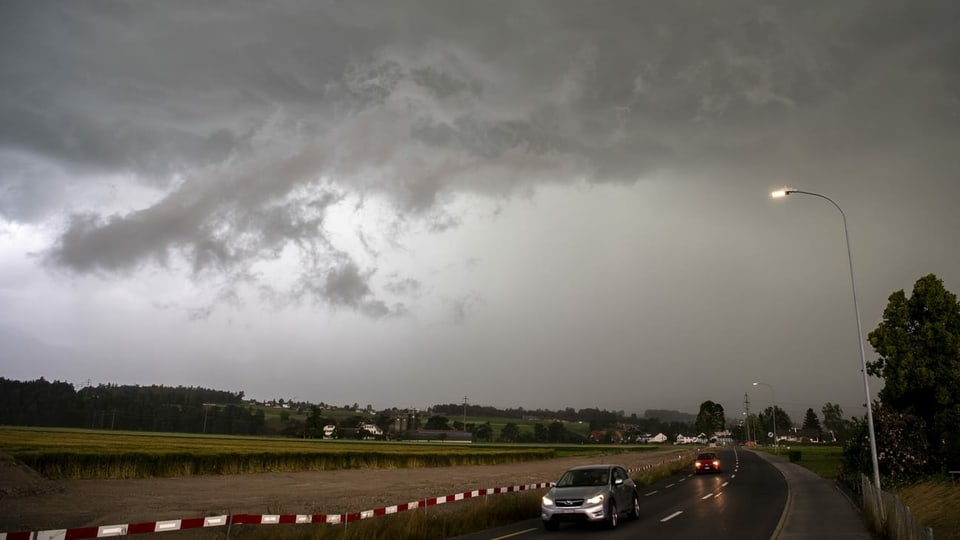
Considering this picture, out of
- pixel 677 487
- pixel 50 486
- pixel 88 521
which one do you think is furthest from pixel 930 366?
pixel 50 486

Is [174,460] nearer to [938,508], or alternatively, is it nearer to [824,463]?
[938,508]

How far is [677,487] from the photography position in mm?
31828

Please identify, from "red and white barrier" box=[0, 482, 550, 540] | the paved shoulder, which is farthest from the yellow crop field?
the paved shoulder

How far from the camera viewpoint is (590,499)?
15.7 m

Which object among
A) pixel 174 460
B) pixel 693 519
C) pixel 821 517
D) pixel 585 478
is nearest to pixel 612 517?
pixel 585 478

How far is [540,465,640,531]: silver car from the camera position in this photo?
15.6 meters

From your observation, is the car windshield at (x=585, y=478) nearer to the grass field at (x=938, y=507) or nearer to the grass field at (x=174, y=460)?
the grass field at (x=938, y=507)

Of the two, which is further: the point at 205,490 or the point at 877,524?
the point at 205,490

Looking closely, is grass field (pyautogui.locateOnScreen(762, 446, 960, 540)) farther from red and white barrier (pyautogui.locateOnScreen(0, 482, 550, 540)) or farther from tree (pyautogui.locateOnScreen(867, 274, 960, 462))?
red and white barrier (pyautogui.locateOnScreen(0, 482, 550, 540))

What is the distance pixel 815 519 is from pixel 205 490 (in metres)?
30.3

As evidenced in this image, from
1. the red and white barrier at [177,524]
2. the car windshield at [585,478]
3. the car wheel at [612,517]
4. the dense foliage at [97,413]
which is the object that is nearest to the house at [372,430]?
the dense foliage at [97,413]

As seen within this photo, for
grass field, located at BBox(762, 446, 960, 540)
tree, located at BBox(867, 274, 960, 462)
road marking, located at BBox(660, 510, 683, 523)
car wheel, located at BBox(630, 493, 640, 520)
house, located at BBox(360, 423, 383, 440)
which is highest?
tree, located at BBox(867, 274, 960, 462)

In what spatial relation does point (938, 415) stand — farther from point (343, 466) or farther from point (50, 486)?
point (343, 466)

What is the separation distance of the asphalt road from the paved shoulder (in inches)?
18.3
